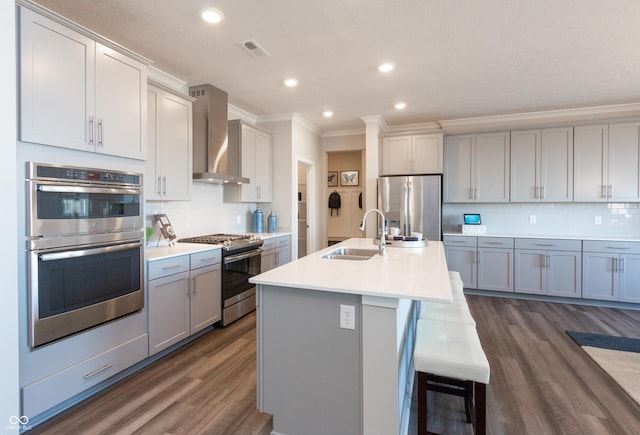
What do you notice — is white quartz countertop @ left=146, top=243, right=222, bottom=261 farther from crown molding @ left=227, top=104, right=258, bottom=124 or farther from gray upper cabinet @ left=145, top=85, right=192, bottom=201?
crown molding @ left=227, top=104, right=258, bottom=124

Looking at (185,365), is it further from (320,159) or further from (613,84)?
(613,84)

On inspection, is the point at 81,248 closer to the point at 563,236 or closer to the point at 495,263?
the point at 495,263

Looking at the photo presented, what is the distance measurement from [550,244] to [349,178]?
4186 mm

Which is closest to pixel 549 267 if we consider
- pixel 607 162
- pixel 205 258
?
pixel 607 162

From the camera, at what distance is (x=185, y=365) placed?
2621 mm

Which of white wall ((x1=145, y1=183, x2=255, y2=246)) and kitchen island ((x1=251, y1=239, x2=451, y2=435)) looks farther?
white wall ((x1=145, y1=183, x2=255, y2=246))

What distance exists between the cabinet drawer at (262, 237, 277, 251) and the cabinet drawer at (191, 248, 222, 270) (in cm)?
84

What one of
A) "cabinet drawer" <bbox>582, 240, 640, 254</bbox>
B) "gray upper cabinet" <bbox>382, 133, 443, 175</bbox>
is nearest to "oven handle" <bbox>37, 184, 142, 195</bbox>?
"gray upper cabinet" <bbox>382, 133, 443, 175</bbox>

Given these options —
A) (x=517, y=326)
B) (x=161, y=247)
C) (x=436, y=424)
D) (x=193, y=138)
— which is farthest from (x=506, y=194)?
(x=161, y=247)

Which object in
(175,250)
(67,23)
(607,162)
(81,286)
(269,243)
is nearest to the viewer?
(67,23)

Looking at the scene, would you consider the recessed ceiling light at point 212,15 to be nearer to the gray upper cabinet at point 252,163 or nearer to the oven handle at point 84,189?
the oven handle at point 84,189

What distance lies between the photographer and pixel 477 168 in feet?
16.2

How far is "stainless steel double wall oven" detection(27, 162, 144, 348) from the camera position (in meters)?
1.84

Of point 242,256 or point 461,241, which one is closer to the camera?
point 242,256
